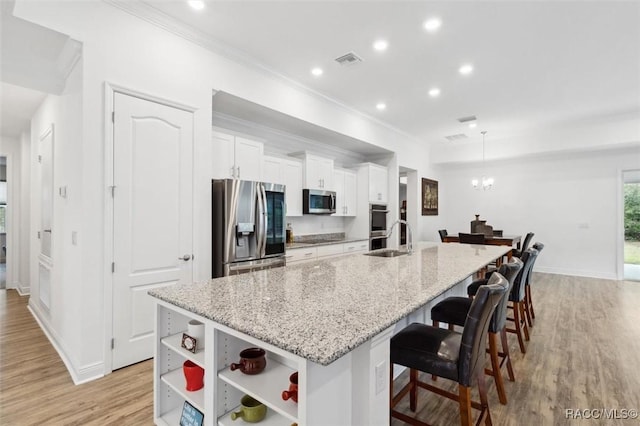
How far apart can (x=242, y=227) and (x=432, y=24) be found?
8.75 ft

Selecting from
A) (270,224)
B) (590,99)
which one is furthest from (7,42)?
(590,99)

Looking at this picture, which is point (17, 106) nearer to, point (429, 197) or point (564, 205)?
point (429, 197)

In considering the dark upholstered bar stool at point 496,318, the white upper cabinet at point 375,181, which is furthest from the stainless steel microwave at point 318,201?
the dark upholstered bar stool at point 496,318

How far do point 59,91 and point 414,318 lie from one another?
3.87 meters

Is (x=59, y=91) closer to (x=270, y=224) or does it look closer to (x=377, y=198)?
(x=270, y=224)

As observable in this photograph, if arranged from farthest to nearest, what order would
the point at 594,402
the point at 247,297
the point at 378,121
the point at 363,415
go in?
1. the point at 378,121
2. the point at 594,402
3. the point at 247,297
4. the point at 363,415

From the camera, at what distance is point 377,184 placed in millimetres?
6070

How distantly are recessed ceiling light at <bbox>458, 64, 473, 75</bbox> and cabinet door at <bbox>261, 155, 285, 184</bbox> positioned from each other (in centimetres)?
259

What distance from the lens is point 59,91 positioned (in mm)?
2986

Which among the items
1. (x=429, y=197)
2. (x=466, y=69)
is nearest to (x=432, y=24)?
(x=466, y=69)

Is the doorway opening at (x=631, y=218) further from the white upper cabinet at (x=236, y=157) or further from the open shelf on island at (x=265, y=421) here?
the open shelf on island at (x=265, y=421)

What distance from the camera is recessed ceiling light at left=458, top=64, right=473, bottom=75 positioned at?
3.68 m

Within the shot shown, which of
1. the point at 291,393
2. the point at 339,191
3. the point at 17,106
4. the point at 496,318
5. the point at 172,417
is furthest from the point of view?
the point at 339,191

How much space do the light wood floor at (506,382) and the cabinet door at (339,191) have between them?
3184 mm
